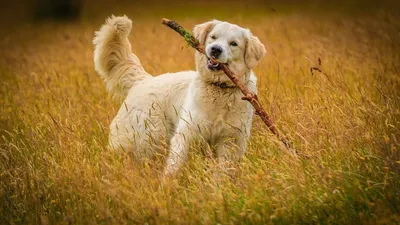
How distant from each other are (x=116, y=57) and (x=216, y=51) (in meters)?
1.51

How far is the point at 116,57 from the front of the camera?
5520mm

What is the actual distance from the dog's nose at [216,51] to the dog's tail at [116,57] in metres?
1.31

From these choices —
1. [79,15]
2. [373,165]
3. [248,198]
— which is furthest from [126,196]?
[79,15]

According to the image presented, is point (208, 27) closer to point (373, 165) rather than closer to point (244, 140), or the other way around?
point (244, 140)

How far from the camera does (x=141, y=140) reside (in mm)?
5008

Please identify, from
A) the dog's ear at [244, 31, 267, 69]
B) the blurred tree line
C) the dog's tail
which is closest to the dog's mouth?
the dog's ear at [244, 31, 267, 69]

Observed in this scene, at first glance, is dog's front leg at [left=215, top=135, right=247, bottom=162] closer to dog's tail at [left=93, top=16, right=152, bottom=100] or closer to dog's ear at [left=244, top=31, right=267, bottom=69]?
dog's ear at [left=244, top=31, right=267, bottom=69]

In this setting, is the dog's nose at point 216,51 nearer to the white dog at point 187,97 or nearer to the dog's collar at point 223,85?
the white dog at point 187,97

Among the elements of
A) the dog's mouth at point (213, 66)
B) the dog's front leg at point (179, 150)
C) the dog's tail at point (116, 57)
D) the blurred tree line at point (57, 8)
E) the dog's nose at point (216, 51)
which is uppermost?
the dog's nose at point (216, 51)

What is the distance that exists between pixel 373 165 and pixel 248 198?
0.87m

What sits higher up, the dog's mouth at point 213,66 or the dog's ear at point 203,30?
the dog's ear at point 203,30

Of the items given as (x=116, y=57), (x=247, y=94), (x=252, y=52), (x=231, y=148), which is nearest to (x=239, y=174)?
(x=231, y=148)

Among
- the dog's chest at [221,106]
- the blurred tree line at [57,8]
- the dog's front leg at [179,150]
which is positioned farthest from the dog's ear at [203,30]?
the blurred tree line at [57,8]

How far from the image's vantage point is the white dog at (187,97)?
14.6 feet
